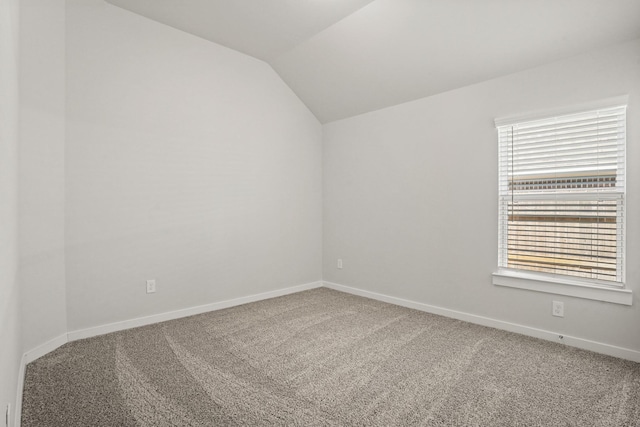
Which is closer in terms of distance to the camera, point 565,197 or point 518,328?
point 565,197

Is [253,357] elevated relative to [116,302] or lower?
lower

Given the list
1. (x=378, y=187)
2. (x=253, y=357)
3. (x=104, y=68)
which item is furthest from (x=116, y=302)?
(x=378, y=187)

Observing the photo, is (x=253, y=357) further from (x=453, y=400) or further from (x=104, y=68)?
(x=104, y=68)

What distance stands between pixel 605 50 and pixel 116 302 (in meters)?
4.33

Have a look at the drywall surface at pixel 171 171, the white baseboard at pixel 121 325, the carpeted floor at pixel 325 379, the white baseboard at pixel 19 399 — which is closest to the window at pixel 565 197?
the carpeted floor at pixel 325 379

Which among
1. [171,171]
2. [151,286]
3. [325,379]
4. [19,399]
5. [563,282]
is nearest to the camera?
[19,399]

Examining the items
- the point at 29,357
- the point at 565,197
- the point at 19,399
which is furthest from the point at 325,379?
the point at 565,197

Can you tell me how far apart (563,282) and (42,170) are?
4055 mm

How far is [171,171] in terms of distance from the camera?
319 centimetres

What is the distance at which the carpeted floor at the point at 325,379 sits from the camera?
1700 millimetres

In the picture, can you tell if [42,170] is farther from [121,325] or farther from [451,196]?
[451,196]

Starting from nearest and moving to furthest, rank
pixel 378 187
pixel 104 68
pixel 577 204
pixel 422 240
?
1. pixel 577 204
2. pixel 104 68
3. pixel 422 240
4. pixel 378 187

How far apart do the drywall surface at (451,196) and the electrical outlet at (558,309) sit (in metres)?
0.04

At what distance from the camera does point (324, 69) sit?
145 inches
